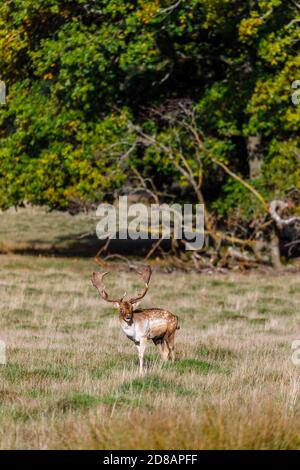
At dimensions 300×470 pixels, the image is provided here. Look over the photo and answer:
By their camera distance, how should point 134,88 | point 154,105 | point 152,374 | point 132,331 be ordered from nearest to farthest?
point 132,331, point 152,374, point 154,105, point 134,88

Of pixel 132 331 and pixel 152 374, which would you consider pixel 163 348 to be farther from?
pixel 132 331

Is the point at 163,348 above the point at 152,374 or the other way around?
above

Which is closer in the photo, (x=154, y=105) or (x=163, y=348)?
(x=163, y=348)

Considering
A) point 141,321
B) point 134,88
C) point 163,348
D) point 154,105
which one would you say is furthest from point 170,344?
point 134,88

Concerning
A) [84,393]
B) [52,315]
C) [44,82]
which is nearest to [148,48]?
[44,82]

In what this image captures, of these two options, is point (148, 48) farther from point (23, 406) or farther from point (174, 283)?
point (23, 406)

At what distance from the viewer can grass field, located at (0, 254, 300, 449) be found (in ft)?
23.9

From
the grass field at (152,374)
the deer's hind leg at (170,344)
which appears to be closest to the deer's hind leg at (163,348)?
the deer's hind leg at (170,344)

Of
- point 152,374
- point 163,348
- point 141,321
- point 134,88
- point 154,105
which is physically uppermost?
point 134,88

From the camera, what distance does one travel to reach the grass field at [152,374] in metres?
7.29

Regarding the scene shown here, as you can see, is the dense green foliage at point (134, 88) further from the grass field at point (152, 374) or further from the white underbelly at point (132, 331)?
the white underbelly at point (132, 331)

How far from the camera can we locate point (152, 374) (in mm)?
10844

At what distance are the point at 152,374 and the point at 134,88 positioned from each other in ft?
61.7

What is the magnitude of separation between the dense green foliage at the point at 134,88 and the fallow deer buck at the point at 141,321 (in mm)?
14612
